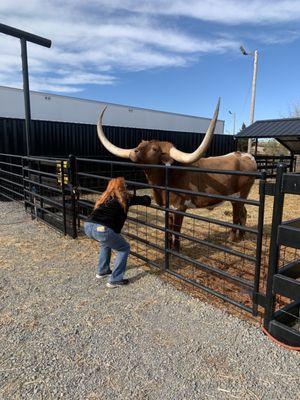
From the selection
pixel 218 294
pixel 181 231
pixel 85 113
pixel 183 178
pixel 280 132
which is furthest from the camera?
pixel 85 113

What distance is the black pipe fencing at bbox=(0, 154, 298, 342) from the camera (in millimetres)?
3291

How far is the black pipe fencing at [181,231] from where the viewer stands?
329cm

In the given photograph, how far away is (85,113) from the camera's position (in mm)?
23516

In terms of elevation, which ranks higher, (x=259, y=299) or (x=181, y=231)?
(x=259, y=299)

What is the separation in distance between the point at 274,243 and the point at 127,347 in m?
1.59

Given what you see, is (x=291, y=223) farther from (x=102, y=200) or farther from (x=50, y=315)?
(x=50, y=315)

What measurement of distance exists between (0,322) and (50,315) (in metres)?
0.49

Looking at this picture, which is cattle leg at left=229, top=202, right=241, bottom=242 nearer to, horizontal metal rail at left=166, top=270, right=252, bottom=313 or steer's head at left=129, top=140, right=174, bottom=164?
steer's head at left=129, top=140, right=174, bottom=164

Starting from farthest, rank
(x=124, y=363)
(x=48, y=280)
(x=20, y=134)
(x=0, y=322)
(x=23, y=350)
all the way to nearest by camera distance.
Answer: (x=20, y=134), (x=48, y=280), (x=0, y=322), (x=23, y=350), (x=124, y=363)

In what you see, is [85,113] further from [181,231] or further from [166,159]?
[166,159]

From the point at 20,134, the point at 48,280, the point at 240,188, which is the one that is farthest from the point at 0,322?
the point at 20,134

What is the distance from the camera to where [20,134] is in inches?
427

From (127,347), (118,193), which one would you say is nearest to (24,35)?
(118,193)

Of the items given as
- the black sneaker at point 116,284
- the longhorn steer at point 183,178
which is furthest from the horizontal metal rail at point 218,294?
the longhorn steer at point 183,178
